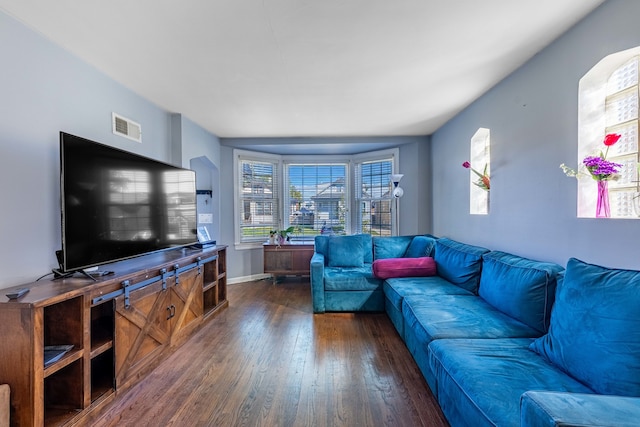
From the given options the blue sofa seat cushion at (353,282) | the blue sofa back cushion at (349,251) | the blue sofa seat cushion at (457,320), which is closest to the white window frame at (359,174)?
the blue sofa back cushion at (349,251)

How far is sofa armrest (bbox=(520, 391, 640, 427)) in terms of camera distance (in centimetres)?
87

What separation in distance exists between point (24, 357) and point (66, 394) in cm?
46

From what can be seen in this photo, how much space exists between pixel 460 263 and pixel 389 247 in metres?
1.26

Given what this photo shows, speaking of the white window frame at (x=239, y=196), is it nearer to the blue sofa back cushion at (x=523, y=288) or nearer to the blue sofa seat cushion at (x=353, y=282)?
the blue sofa seat cushion at (x=353, y=282)

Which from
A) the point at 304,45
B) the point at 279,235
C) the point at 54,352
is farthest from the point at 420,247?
the point at 54,352

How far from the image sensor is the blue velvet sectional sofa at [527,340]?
103 centimetres

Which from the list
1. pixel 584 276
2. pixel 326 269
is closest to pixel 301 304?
pixel 326 269

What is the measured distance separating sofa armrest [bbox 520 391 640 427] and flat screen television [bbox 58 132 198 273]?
2432mm

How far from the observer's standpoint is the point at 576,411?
91 centimetres

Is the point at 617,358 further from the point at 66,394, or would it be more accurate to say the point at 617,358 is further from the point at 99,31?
the point at 99,31

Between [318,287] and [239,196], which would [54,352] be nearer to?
[318,287]

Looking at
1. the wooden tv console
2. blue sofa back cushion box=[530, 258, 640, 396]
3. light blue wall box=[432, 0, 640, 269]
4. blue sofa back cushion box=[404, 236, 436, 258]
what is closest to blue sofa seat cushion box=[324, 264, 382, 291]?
blue sofa back cushion box=[404, 236, 436, 258]

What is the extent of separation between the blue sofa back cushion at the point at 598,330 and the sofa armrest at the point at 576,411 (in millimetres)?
235

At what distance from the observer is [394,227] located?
16.1 feet
